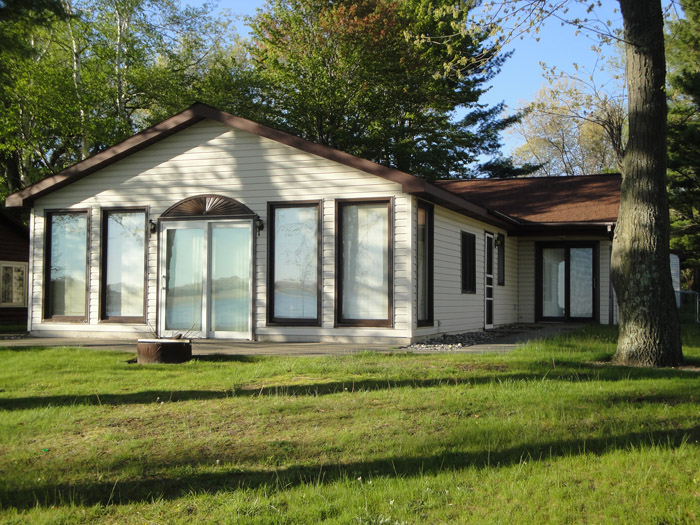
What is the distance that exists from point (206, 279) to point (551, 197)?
34.7 ft

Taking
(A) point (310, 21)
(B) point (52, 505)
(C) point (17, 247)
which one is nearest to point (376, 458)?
(B) point (52, 505)

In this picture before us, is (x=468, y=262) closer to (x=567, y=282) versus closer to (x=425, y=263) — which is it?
(x=425, y=263)

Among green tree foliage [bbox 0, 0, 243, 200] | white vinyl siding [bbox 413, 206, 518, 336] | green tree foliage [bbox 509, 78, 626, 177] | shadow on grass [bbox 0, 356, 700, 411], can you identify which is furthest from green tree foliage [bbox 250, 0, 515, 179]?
shadow on grass [bbox 0, 356, 700, 411]

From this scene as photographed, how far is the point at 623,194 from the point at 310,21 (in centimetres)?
2306

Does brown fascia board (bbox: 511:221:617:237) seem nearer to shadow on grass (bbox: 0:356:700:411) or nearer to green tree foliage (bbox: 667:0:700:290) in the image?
green tree foliage (bbox: 667:0:700:290)

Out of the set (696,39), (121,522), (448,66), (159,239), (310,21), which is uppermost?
(310,21)

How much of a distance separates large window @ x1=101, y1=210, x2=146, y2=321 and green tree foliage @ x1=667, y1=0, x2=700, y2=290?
1282cm

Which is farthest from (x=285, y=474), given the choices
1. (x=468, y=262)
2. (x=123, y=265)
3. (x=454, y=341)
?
(x=468, y=262)

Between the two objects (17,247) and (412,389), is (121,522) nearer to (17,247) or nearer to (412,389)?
(412,389)

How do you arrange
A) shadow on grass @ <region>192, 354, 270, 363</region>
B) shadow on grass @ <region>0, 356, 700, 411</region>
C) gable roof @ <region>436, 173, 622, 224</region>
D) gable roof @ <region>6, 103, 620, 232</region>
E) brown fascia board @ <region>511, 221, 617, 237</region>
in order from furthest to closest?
gable roof @ <region>436, 173, 622, 224</region> → brown fascia board @ <region>511, 221, 617, 237</region> → gable roof @ <region>6, 103, 620, 232</region> → shadow on grass @ <region>192, 354, 270, 363</region> → shadow on grass @ <region>0, 356, 700, 411</region>

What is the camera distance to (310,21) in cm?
2950

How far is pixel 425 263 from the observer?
12.4 metres

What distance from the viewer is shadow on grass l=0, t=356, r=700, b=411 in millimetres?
6809

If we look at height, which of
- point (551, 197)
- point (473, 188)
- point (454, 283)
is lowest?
point (454, 283)
